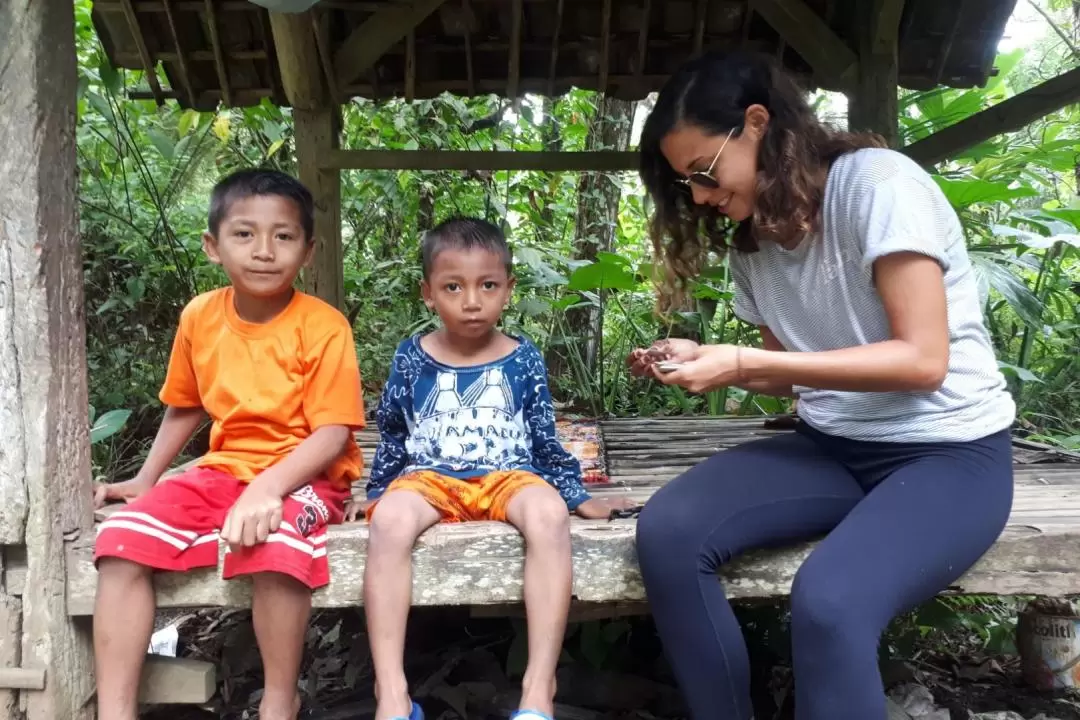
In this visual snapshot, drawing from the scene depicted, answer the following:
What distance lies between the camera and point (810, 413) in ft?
6.30

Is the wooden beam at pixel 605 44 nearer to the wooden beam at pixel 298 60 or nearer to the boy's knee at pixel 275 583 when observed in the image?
the wooden beam at pixel 298 60

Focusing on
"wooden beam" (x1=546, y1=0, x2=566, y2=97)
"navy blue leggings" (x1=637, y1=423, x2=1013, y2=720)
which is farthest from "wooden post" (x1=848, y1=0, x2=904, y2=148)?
"navy blue leggings" (x1=637, y1=423, x2=1013, y2=720)

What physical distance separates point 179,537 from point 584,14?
2965 millimetres

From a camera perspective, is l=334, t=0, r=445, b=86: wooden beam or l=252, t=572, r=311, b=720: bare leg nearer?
l=252, t=572, r=311, b=720: bare leg

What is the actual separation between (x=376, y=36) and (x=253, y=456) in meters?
2.37

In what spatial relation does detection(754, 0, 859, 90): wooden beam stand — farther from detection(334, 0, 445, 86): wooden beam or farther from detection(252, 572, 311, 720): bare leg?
detection(252, 572, 311, 720): bare leg

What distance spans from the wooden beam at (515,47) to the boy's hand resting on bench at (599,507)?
2279mm

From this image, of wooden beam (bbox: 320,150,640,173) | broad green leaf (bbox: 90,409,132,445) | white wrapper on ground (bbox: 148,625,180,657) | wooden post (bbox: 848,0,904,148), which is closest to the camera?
broad green leaf (bbox: 90,409,132,445)

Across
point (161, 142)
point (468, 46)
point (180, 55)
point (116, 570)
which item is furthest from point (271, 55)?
point (116, 570)

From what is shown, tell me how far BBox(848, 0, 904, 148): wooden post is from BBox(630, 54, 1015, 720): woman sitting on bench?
1.97m

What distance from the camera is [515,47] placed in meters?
3.75

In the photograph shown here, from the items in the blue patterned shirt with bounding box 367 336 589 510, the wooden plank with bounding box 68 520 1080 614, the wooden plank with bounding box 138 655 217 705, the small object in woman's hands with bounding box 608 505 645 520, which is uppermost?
the blue patterned shirt with bounding box 367 336 589 510

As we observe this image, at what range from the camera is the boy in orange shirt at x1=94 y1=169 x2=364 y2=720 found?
1812 mm

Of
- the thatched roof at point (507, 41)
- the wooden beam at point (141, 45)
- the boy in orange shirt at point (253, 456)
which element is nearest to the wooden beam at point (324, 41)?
the thatched roof at point (507, 41)
